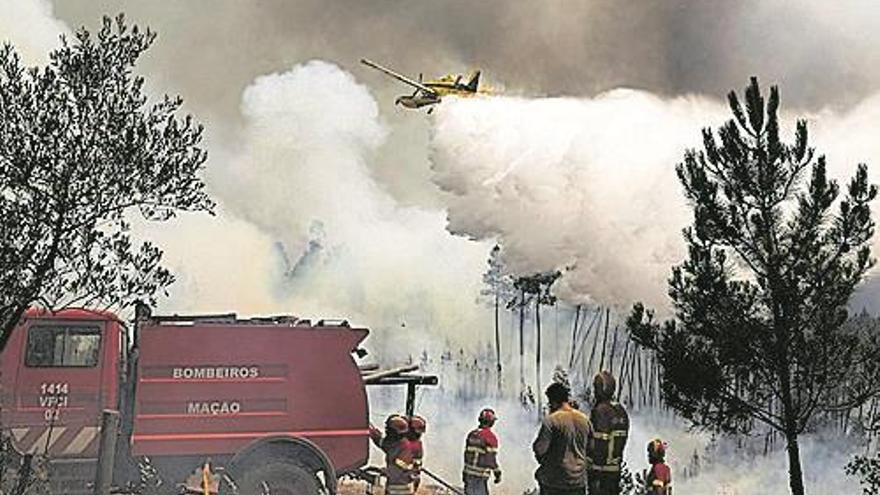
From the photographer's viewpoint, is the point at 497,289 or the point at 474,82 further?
the point at 497,289

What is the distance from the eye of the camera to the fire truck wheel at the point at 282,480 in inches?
541

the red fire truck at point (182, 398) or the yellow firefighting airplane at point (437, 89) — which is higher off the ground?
the yellow firefighting airplane at point (437, 89)

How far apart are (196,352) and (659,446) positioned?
581 cm

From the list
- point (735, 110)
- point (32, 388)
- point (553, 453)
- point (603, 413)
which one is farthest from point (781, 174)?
point (32, 388)

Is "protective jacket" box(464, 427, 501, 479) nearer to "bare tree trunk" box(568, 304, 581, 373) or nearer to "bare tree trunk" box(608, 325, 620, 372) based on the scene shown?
"bare tree trunk" box(568, 304, 581, 373)

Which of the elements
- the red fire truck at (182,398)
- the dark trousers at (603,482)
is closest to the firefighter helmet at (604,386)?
the dark trousers at (603,482)

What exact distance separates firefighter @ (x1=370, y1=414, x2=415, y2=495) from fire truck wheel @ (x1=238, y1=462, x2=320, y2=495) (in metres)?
1.62

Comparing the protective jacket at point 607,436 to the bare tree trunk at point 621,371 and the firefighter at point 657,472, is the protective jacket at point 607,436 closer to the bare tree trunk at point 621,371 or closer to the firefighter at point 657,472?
the firefighter at point 657,472

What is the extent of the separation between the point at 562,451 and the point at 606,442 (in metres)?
1.03

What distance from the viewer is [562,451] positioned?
9539 millimetres

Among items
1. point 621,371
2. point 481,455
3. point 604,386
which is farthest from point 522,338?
point 604,386

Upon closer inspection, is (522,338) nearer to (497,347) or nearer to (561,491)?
(497,347)

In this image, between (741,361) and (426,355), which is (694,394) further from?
(426,355)

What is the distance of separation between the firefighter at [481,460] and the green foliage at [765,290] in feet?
13.5
